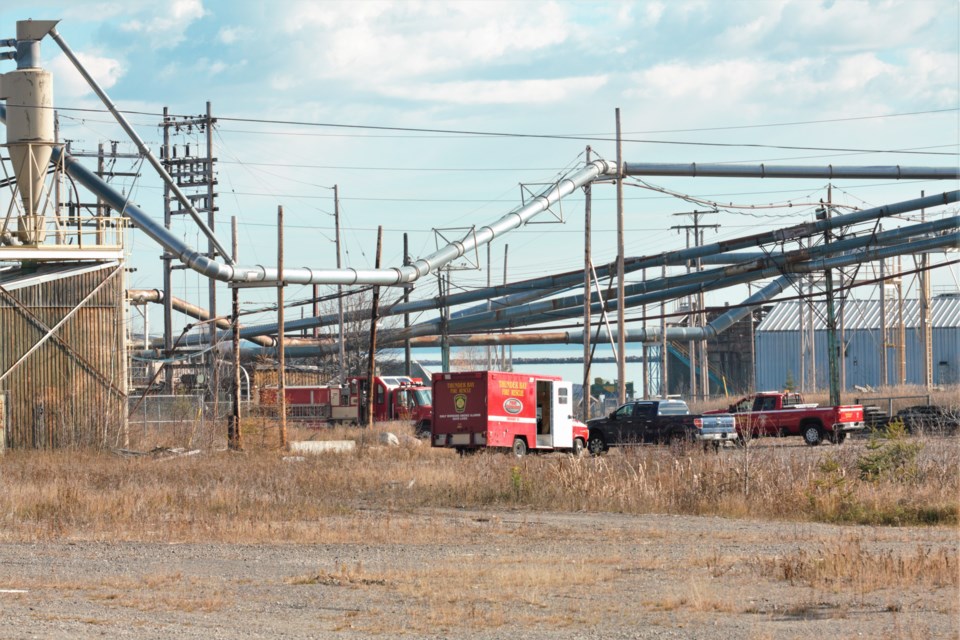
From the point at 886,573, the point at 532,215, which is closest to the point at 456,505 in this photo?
the point at 886,573

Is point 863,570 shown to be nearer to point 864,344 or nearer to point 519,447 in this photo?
point 519,447

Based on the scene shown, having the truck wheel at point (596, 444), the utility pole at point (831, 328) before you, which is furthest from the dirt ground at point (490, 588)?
the utility pole at point (831, 328)

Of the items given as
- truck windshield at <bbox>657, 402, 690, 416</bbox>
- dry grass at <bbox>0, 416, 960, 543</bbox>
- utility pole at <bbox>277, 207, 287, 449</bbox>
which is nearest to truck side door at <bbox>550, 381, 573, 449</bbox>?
truck windshield at <bbox>657, 402, 690, 416</bbox>

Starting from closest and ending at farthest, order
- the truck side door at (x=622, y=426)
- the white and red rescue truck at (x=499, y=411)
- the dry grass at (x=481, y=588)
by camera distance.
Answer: the dry grass at (x=481, y=588)
the white and red rescue truck at (x=499, y=411)
the truck side door at (x=622, y=426)

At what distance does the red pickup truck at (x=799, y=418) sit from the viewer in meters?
38.1

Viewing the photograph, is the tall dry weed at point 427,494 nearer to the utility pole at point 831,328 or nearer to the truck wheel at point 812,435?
the truck wheel at point 812,435

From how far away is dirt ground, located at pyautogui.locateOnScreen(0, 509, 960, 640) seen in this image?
32.7 feet

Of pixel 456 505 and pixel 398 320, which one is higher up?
pixel 398 320

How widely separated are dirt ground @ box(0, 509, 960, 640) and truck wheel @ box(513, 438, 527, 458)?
688 inches

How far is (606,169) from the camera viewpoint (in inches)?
1889

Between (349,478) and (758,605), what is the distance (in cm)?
1545

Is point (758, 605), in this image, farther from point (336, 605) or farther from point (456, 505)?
point (456, 505)

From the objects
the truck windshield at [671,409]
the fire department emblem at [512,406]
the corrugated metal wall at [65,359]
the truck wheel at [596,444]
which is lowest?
the truck wheel at [596,444]

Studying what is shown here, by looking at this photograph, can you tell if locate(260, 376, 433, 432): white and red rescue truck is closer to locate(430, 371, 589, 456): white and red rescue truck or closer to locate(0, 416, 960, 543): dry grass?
locate(430, 371, 589, 456): white and red rescue truck
